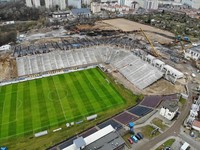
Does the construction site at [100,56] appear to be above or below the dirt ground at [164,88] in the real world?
above

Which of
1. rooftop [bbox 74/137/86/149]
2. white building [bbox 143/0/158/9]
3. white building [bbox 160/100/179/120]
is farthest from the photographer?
white building [bbox 143/0/158/9]

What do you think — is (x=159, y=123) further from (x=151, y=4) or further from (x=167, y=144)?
(x=151, y=4)

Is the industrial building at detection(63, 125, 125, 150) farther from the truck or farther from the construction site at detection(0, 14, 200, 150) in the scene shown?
the truck

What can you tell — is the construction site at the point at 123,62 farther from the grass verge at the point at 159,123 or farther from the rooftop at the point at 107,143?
the rooftop at the point at 107,143

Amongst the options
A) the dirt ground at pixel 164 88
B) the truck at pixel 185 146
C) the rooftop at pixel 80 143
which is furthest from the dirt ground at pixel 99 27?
the truck at pixel 185 146

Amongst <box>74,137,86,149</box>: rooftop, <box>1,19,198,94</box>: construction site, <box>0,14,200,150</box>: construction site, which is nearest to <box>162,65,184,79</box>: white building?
<box>0,14,200,150</box>: construction site

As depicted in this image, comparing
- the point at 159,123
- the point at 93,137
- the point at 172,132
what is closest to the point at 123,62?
the point at 159,123
